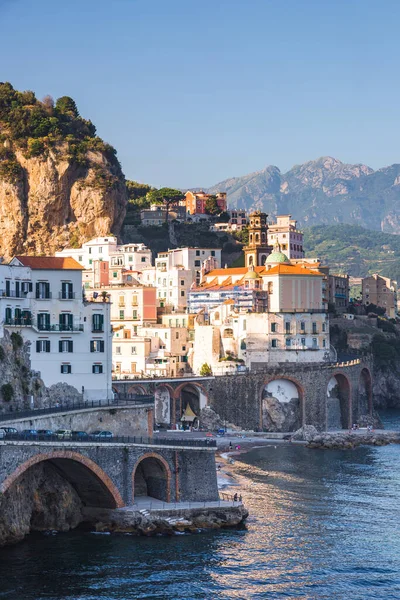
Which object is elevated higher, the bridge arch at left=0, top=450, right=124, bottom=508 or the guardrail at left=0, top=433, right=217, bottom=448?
the guardrail at left=0, top=433, right=217, bottom=448

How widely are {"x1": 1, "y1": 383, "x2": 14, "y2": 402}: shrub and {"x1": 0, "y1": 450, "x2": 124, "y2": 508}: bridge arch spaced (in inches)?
264

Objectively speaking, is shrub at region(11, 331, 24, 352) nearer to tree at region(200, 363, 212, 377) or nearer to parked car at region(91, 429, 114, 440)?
parked car at region(91, 429, 114, 440)

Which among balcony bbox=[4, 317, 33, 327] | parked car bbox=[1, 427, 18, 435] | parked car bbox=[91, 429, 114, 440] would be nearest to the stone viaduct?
parked car bbox=[1, 427, 18, 435]

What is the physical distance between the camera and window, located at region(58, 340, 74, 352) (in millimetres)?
89625

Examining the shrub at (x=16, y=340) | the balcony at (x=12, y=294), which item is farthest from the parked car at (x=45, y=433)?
the balcony at (x=12, y=294)

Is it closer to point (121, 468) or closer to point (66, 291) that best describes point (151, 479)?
point (121, 468)

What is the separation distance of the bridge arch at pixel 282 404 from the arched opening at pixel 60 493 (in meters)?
57.6

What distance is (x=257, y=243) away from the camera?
175 meters

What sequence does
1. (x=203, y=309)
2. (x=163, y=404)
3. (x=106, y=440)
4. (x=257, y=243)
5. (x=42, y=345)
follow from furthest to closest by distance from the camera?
(x=257, y=243), (x=203, y=309), (x=163, y=404), (x=42, y=345), (x=106, y=440)

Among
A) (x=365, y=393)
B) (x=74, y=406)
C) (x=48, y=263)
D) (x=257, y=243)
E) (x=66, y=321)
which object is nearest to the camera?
(x=74, y=406)

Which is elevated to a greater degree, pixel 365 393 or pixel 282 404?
pixel 365 393

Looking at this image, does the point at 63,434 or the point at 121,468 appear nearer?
the point at 63,434

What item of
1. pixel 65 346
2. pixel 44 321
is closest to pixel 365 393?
pixel 65 346

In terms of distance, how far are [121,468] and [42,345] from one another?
14.7 metres
